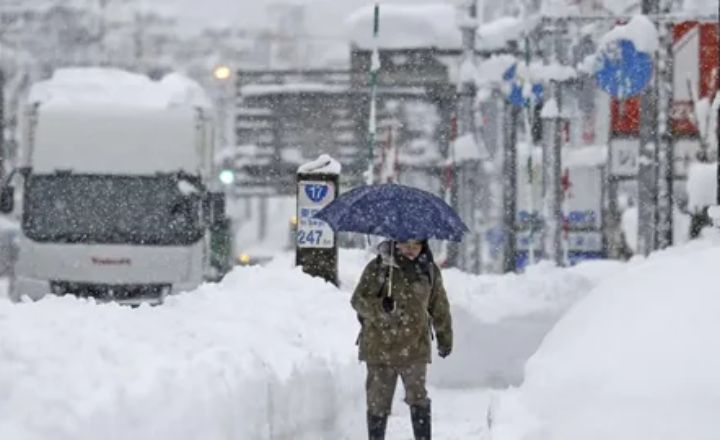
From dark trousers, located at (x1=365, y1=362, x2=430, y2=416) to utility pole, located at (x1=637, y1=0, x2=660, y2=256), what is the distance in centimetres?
1437

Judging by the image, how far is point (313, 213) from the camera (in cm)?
1711

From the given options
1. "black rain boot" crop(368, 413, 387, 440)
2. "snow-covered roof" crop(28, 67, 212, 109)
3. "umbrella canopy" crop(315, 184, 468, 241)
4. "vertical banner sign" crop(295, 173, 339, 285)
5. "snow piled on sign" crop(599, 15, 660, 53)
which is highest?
"snow piled on sign" crop(599, 15, 660, 53)

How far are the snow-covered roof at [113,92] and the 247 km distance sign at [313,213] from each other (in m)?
4.31

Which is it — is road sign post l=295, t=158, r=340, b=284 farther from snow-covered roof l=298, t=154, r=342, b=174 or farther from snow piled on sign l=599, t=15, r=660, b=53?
snow piled on sign l=599, t=15, r=660, b=53

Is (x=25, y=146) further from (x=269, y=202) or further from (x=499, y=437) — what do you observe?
(x=269, y=202)

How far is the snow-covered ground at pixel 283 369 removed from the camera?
6508mm

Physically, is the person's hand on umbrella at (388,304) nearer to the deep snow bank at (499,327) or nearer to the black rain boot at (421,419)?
the black rain boot at (421,419)

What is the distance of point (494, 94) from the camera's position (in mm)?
39062

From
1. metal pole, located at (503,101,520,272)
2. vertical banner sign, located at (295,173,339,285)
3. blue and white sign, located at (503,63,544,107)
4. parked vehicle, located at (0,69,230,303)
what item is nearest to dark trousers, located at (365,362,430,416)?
vertical banner sign, located at (295,173,339,285)

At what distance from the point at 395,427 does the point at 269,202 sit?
292ft

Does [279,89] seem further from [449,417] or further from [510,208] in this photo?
[449,417]

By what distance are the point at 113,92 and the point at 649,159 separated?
8.42 meters

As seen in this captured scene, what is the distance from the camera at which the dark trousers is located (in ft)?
32.2

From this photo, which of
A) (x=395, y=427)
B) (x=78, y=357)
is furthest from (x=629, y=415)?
(x=395, y=427)
